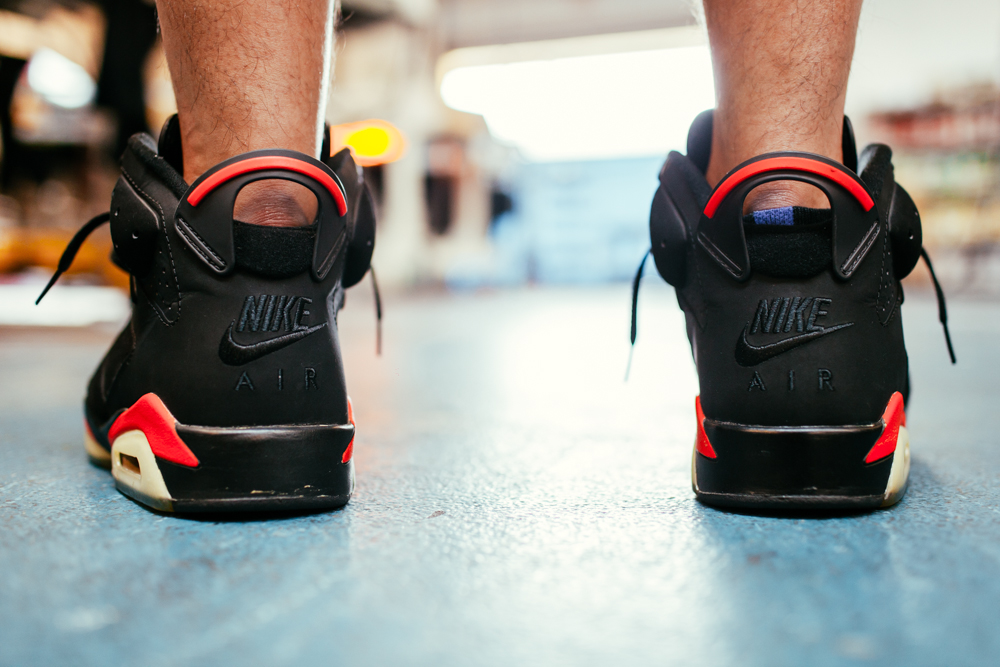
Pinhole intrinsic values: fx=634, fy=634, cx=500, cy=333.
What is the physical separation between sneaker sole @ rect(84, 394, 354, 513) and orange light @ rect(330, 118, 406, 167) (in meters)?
5.93

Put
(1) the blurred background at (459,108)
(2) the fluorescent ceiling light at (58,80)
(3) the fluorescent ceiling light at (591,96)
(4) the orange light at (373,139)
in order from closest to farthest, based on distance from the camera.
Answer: (1) the blurred background at (459,108) < (2) the fluorescent ceiling light at (58,80) < (4) the orange light at (373,139) < (3) the fluorescent ceiling light at (591,96)

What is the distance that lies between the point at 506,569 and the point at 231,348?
0.26 m

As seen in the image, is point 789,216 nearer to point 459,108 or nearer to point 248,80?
point 248,80

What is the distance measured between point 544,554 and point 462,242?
851 centimetres

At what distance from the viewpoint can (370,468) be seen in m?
0.62

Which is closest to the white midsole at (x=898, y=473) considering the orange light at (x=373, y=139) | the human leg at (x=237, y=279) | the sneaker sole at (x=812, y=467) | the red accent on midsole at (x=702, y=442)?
the sneaker sole at (x=812, y=467)

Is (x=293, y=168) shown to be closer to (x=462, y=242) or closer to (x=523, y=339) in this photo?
(x=523, y=339)

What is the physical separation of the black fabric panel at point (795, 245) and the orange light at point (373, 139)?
5973 millimetres

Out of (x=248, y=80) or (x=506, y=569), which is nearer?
(x=506, y=569)

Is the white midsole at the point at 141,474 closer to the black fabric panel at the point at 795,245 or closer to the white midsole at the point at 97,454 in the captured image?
the white midsole at the point at 97,454

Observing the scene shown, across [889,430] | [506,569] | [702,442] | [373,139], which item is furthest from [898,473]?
[373,139]

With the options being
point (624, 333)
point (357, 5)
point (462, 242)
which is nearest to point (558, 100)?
point (462, 242)

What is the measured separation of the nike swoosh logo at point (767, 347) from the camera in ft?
1.57

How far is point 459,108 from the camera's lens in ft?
27.7
